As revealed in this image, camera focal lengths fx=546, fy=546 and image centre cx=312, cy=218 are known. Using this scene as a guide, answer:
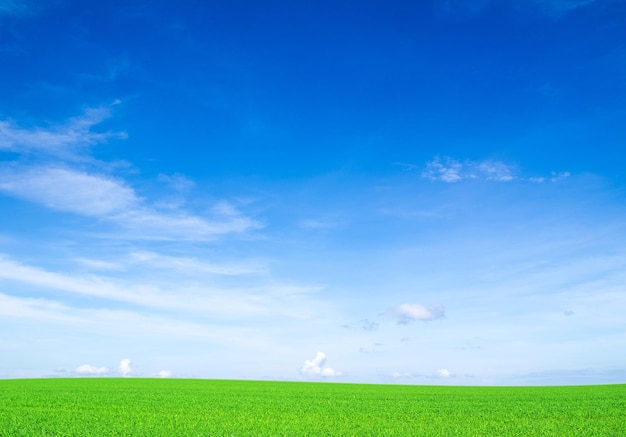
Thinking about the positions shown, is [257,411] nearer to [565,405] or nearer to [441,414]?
[441,414]

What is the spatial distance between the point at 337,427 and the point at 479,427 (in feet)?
17.3

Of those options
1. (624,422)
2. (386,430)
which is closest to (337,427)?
(386,430)

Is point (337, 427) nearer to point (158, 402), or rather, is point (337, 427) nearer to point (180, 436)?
point (180, 436)

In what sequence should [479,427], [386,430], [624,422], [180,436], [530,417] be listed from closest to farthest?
[180,436]
[386,430]
[479,427]
[624,422]
[530,417]

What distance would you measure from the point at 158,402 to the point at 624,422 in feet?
69.1

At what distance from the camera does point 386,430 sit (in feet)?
61.9

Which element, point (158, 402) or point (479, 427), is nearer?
point (479, 427)

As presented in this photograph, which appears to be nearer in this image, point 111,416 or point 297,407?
point 111,416

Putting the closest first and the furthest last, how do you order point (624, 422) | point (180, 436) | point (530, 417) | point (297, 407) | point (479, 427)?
point (180, 436) → point (479, 427) → point (624, 422) → point (530, 417) → point (297, 407)

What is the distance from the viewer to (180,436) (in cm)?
1684

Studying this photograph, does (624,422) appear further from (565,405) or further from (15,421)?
(15,421)

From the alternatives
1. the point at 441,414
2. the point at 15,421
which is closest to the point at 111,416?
the point at 15,421

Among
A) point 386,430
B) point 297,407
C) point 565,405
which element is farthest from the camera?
point 565,405

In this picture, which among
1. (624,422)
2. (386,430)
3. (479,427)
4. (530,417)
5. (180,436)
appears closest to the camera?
(180,436)
